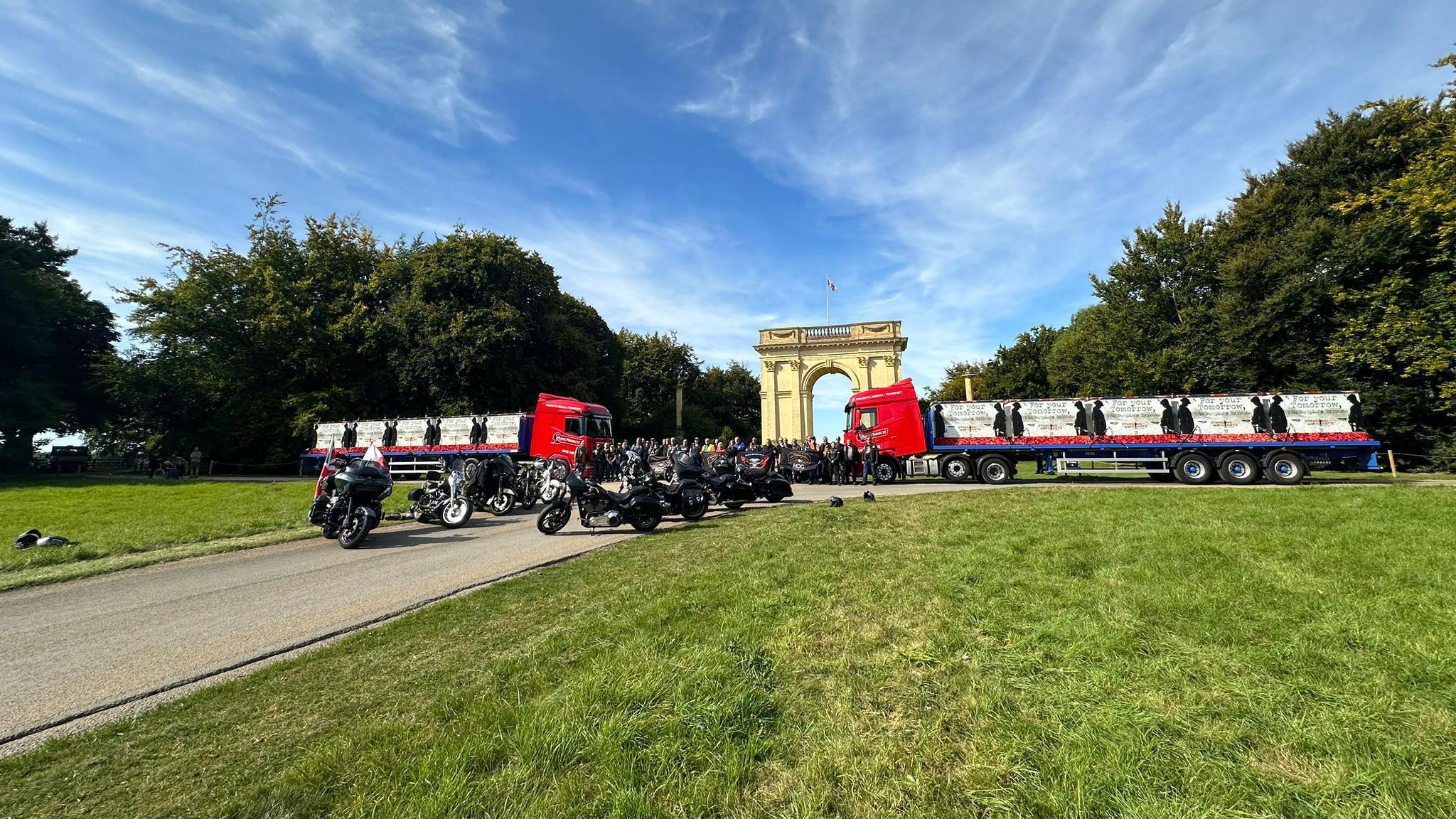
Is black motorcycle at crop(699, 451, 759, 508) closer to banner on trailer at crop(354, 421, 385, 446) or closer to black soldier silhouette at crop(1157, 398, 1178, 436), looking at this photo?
black soldier silhouette at crop(1157, 398, 1178, 436)

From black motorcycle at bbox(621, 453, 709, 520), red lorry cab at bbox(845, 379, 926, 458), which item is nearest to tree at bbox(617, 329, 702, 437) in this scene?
red lorry cab at bbox(845, 379, 926, 458)

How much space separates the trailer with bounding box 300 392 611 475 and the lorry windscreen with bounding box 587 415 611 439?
0.09 ft

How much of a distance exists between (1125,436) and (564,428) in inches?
733

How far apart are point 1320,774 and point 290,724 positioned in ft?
14.9

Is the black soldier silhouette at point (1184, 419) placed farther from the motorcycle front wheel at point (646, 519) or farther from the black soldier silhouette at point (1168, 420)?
the motorcycle front wheel at point (646, 519)

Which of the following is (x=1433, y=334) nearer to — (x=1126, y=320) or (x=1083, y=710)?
(x=1126, y=320)

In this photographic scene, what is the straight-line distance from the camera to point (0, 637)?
14.8 feet

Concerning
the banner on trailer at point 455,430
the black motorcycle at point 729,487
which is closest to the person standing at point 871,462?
the black motorcycle at point 729,487

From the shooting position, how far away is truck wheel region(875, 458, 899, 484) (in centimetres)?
1842

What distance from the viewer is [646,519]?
9555 mm

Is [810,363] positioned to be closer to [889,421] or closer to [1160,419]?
[889,421]

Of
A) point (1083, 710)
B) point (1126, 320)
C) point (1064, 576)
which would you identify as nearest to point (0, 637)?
point (1083, 710)

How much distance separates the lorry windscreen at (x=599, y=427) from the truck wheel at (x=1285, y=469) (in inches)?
820

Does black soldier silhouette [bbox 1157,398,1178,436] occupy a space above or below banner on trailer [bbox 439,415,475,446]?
below
